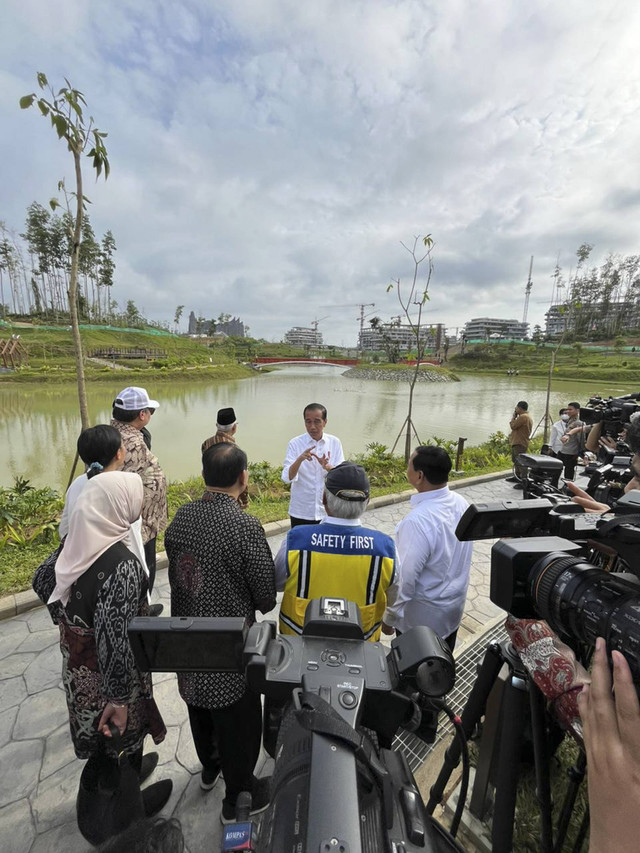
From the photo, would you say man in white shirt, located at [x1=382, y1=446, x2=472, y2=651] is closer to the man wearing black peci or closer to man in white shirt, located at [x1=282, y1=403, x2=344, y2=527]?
the man wearing black peci

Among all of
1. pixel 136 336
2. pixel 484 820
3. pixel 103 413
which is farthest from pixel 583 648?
pixel 136 336

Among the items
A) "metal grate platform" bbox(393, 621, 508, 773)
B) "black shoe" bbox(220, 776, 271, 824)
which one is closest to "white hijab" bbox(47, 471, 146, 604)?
"black shoe" bbox(220, 776, 271, 824)

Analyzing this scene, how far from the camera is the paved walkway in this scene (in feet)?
5.30

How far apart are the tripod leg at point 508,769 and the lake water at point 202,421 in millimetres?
7031

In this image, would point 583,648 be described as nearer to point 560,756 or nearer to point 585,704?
point 585,704

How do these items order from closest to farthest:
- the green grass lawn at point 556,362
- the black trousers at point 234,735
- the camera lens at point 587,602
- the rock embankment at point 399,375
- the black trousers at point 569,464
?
the camera lens at point 587,602 < the black trousers at point 234,735 < the black trousers at point 569,464 < the green grass lawn at point 556,362 < the rock embankment at point 399,375

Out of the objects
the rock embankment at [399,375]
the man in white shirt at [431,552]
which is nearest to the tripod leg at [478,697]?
the man in white shirt at [431,552]

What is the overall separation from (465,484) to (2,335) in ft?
135

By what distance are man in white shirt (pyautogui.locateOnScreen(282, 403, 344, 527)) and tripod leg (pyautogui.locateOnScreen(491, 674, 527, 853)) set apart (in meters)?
2.32

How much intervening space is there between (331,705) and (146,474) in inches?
96.7

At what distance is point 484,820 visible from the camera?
147 cm

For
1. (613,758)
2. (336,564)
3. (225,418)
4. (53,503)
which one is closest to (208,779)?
(336,564)

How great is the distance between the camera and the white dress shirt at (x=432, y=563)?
1.88m

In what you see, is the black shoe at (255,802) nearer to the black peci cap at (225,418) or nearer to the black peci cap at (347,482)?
the black peci cap at (347,482)
